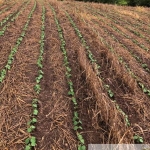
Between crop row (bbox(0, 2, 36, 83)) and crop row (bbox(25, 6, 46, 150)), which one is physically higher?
crop row (bbox(0, 2, 36, 83))

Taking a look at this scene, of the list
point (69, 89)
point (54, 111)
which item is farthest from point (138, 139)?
point (69, 89)

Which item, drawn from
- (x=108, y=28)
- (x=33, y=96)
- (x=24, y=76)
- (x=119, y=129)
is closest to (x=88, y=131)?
(x=119, y=129)

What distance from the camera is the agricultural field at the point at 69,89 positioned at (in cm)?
286

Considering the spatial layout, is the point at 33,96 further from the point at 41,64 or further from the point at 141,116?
the point at 141,116

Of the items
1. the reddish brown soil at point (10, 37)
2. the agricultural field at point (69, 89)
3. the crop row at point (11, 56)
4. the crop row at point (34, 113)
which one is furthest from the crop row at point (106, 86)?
the reddish brown soil at point (10, 37)

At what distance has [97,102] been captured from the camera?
3301 millimetres

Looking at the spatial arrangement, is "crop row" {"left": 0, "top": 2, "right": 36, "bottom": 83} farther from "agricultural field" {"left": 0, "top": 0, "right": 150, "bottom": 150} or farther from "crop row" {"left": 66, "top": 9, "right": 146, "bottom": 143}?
"crop row" {"left": 66, "top": 9, "right": 146, "bottom": 143}

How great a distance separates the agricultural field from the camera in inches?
112

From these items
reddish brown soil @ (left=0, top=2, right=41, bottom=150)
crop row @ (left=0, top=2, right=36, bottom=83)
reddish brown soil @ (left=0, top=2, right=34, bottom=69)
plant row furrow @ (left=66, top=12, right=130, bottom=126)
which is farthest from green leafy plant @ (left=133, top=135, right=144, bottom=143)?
reddish brown soil @ (left=0, top=2, right=34, bottom=69)

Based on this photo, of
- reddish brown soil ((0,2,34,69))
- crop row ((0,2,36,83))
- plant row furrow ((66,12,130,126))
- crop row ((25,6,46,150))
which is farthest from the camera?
reddish brown soil ((0,2,34,69))

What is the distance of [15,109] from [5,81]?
2.48 feet

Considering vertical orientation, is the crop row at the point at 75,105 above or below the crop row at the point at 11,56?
below

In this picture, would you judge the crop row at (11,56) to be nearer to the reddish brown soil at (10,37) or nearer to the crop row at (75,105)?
the reddish brown soil at (10,37)

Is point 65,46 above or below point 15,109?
above
